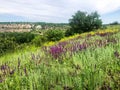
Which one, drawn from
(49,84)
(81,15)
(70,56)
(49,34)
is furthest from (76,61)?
(81,15)

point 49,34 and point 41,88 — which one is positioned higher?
point 41,88

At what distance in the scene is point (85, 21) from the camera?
160ft

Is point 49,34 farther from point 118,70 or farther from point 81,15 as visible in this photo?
point 118,70

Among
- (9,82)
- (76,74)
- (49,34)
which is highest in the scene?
(76,74)

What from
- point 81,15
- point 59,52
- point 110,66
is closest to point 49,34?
point 81,15

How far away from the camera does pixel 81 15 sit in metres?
48.9

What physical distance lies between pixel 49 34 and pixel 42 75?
33.5m

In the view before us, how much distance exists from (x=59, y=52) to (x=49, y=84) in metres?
2.61

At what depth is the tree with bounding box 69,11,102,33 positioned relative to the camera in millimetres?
48562

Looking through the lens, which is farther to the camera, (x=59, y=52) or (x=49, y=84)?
(x=59, y=52)

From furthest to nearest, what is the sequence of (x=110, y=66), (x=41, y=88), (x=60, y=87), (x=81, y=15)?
(x=81, y=15) < (x=110, y=66) < (x=41, y=88) < (x=60, y=87)

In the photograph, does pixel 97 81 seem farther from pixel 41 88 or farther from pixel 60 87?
pixel 41 88

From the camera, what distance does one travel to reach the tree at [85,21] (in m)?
48.6

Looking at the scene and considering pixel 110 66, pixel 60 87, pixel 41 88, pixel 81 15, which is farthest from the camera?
pixel 81 15
